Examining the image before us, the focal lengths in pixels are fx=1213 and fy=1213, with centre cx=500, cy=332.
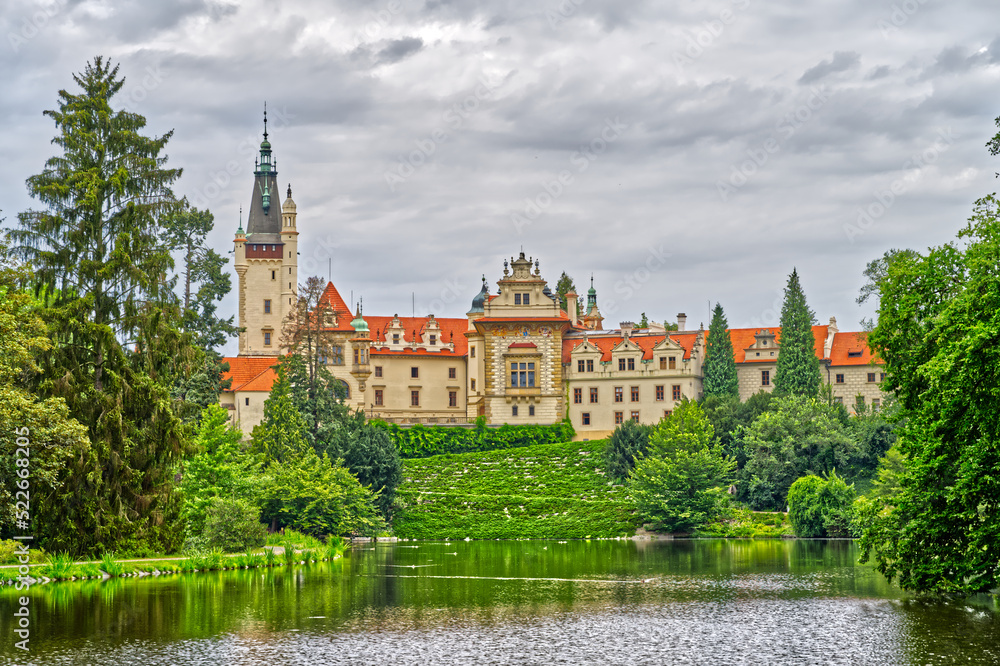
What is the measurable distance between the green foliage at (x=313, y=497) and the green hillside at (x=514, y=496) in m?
4.59

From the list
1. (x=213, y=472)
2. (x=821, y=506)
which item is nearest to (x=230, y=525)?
(x=213, y=472)

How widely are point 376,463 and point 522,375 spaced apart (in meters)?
21.6

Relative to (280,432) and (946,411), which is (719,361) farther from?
(946,411)

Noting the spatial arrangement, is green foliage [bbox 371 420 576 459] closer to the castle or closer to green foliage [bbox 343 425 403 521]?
the castle

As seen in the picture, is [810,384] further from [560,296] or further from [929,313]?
[929,313]

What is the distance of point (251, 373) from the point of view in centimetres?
6794

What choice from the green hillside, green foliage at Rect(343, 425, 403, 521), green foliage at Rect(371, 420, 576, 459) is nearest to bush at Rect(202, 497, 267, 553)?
green foliage at Rect(343, 425, 403, 521)

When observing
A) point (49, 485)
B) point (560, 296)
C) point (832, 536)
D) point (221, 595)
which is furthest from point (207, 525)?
point (560, 296)

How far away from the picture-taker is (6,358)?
26.0 m

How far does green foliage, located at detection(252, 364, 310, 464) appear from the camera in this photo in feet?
145

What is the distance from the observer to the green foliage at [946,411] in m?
20.0

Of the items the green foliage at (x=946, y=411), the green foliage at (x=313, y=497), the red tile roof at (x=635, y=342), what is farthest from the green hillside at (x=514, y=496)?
the green foliage at (x=946, y=411)

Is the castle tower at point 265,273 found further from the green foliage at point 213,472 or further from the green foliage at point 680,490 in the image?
the green foliage at point 213,472

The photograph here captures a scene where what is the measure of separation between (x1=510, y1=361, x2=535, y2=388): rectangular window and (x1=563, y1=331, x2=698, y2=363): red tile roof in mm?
2338
